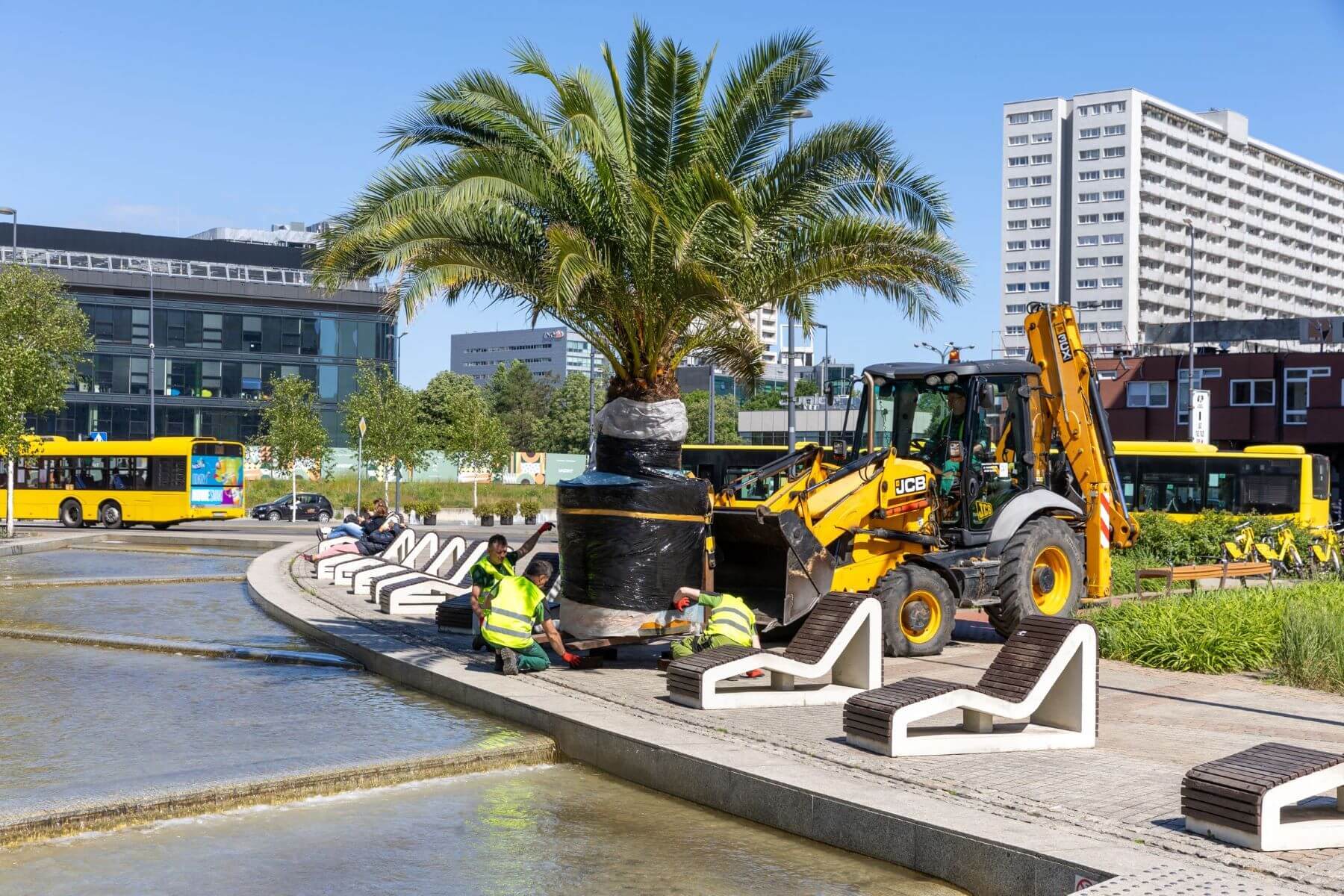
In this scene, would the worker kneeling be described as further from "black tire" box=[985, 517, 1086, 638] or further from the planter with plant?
the planter with plant

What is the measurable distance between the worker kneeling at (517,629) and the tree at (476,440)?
54362mm

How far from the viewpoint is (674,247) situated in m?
12.8

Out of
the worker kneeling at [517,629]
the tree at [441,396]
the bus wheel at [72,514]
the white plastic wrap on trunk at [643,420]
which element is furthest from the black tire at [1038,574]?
the tree at [441,396]

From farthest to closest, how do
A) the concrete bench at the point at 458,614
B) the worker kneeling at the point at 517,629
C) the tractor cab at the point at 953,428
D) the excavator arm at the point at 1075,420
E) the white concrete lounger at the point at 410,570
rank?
1. the white concrete lounger at the point at 410,570
2. the excavator arm at the point at 1075,420
3. the concrete bench at the point at 458,614
4. the tractor cab at the point at 953,428
5. the worker kneeling at the point at 517,629

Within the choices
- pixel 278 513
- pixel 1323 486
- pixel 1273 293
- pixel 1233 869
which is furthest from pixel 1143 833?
pixel 1273 293

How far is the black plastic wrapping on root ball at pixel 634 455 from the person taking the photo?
42.7 feet

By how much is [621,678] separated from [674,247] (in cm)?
400

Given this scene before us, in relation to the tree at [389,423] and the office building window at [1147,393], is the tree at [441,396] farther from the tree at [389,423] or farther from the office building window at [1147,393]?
the office building window at [1147,393]

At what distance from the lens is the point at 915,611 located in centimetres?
1389

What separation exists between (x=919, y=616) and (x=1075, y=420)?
4.10 m

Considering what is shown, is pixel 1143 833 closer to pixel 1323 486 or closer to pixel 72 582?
pixel 72 582

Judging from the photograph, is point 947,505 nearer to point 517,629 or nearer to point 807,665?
point 807,665

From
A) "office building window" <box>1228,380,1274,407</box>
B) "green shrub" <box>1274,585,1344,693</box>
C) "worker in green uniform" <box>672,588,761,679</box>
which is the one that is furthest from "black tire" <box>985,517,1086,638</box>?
"office building window" <box>1228,380,1274,407</box>

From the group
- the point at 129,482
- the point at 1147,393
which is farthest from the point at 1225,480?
the point at 129,482
